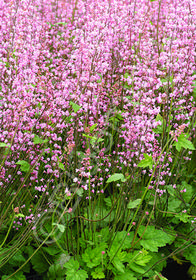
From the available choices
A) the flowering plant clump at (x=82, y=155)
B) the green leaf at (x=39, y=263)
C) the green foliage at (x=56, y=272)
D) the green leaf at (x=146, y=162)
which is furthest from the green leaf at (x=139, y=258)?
the green leaf at (x=146, y=162)

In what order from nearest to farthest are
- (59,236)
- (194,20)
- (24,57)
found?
(24,57) < (59,236) < (194,20)

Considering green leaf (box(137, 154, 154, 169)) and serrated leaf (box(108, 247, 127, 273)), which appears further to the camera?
serrated leaf (box(108, 247, 127, 273))

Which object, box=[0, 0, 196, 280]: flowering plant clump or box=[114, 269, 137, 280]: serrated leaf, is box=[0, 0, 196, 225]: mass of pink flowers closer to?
box=[0, 0, 196, 280]: flowering plant clump

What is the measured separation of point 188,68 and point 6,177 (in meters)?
2.00

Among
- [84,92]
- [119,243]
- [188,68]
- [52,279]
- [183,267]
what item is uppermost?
[188,68]

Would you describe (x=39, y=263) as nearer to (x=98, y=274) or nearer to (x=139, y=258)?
(x=98, y=274)

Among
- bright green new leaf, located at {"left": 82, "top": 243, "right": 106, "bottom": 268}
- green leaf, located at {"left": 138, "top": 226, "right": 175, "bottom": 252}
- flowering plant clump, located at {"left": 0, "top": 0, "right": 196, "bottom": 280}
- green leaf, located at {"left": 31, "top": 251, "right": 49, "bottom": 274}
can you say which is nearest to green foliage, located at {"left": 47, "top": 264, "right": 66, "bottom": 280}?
flowering plant clump, located at {"left": 0, "top": 0, "right": 196, "bottom": 280}

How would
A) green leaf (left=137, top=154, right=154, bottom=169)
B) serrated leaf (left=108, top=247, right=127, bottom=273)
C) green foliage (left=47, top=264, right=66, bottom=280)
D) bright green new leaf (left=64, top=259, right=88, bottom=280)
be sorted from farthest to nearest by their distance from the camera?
green foliage (left=47, top=264, right=66, bottom=280) → serrated leaf (left=108, top=247, right=127, bottom=273) → bright green new leaf (left=64, top=259, right=88, bottom=280) → green leaf (left=137, top=154, right=154, bottom=169)

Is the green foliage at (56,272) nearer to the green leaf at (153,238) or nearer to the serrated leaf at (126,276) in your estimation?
the serrated leaf at (126,276)

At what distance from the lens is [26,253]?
303 cm

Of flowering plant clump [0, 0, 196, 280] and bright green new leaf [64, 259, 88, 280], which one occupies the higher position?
flowering plant clump [0, 0, 196, 280]

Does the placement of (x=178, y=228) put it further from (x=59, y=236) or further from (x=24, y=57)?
(x=24, y=57)

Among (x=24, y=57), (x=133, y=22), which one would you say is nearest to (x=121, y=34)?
(x=133, y=22)

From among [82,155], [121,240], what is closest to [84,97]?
[82,155]
